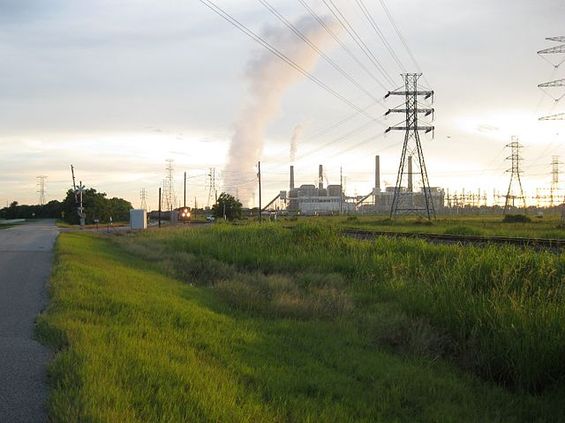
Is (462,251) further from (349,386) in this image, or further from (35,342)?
(35,342)

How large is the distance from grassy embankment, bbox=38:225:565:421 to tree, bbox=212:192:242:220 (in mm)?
79542

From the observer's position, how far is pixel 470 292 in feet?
39.4

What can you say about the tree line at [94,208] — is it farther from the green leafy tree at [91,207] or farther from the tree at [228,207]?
the tree at [228,207]

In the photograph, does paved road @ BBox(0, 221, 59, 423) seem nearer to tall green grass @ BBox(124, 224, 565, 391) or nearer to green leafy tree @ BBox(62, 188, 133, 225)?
tall green grass @ BBox(124, 224, 565, 391)

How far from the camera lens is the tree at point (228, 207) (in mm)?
96544

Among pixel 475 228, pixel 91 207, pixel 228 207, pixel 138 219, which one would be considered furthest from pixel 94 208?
pixel 475 228

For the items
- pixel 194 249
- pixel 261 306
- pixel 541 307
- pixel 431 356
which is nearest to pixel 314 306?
pixel 261 306

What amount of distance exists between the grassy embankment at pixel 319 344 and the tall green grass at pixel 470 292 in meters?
0.03

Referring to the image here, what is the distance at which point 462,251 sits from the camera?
58.7 ft

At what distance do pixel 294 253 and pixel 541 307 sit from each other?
14.1 meters

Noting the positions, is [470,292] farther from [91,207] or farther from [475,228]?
[91,207]

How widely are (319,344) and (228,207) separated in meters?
88.2

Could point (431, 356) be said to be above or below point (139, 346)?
below

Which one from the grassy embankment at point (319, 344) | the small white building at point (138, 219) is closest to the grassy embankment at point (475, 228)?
the small white building at point (138, 219)
